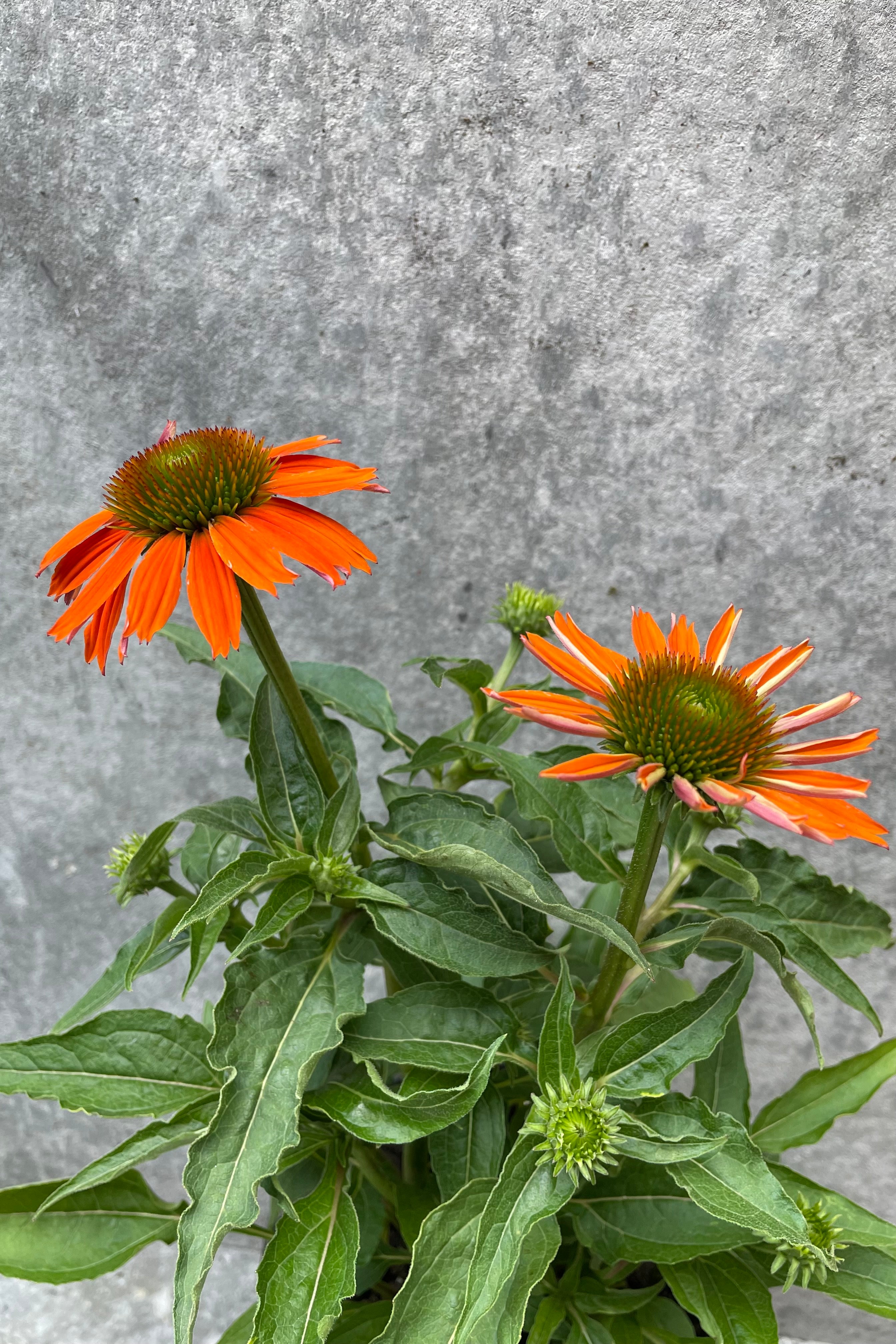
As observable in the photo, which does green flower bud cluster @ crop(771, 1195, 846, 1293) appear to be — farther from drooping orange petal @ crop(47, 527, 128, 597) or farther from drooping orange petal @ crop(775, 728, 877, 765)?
drooping orange petal @ crop(47, 527, 128, 597)

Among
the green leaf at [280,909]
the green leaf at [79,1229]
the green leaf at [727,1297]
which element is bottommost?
the green leaf at [79,1229]

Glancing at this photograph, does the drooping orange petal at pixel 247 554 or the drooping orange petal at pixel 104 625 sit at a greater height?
the drooping orange petal at pixel 247 554

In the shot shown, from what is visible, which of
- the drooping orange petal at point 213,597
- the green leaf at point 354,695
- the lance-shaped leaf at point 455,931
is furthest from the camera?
the green leaf at point 354,695

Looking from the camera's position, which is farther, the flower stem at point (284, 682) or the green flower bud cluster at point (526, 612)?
the green flower bud cluster at point (526, 612)

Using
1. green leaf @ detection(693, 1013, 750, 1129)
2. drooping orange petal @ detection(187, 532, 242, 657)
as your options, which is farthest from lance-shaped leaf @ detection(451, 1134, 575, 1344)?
drooping orange petal @ detection(187, 532, 242, 657)

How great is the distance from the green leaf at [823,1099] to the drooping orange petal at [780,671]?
0.35 m

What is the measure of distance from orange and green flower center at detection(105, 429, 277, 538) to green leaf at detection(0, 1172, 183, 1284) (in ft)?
1.58

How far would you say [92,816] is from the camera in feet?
3.45

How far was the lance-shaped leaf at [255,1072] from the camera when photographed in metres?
0.50

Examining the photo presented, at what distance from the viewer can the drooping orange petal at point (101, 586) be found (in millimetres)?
493

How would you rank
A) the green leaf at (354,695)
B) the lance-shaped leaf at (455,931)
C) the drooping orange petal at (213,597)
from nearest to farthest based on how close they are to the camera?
the drooping orange petal at (213,597) < the lance-shaped leaf at (455,931) < the green leaf at (354,695)

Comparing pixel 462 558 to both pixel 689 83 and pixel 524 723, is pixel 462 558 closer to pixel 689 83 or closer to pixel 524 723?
pixel 524 723

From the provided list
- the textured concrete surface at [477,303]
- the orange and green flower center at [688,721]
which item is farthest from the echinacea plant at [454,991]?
the textured concrete surface at [477,303]

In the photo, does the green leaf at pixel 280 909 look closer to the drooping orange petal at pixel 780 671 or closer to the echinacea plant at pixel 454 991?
the echinacea plant at pixel 454 991
